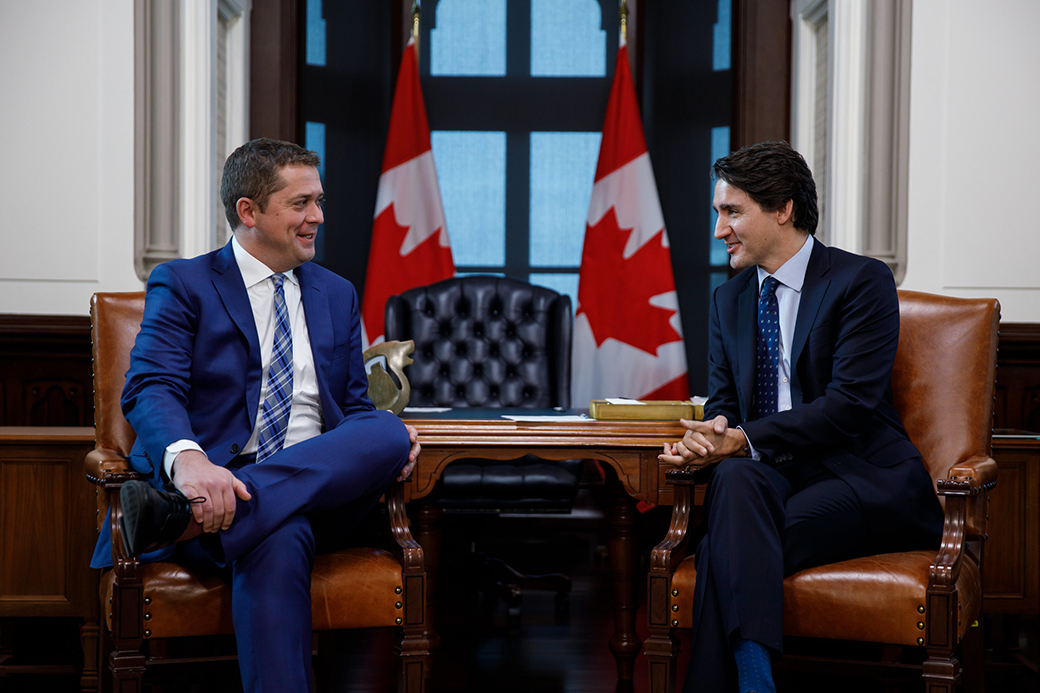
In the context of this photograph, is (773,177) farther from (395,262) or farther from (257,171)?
(395,262)

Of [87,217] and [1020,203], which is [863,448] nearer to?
[1020,203]

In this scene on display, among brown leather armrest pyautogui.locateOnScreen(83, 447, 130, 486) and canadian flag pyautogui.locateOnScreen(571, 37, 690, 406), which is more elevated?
canadian flag pyautogui.locateOnScreen(571, 37, 690, 406)

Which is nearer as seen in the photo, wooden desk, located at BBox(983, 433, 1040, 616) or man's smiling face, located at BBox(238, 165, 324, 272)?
man's smiling face, located at BBox(238, 165, 324, 272)

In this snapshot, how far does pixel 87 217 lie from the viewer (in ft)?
10.1

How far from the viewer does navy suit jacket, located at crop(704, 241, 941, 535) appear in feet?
5.89

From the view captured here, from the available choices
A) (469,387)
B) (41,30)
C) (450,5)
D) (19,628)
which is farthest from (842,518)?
(450,5)

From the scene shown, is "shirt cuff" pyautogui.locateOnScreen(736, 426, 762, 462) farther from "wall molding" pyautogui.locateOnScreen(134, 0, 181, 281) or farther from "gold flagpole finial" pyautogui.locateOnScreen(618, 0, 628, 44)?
"gold flagpole finial" pyautogui.locateOnScreen(618, 0, 628, 44)

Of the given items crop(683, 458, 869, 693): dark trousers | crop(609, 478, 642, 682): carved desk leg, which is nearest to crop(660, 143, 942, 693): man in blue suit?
crop(683, 458, 869, 693): dark trousers

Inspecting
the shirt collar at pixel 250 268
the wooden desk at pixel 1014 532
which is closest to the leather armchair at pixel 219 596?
the shirt collar at pixel 250 268

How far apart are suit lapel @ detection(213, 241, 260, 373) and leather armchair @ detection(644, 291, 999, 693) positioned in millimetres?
901

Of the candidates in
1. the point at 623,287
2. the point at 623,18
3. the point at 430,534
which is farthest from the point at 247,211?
the point at 623,18

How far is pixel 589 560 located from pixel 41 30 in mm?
2945

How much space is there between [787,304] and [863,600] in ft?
2.20

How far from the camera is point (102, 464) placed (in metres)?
1.79
